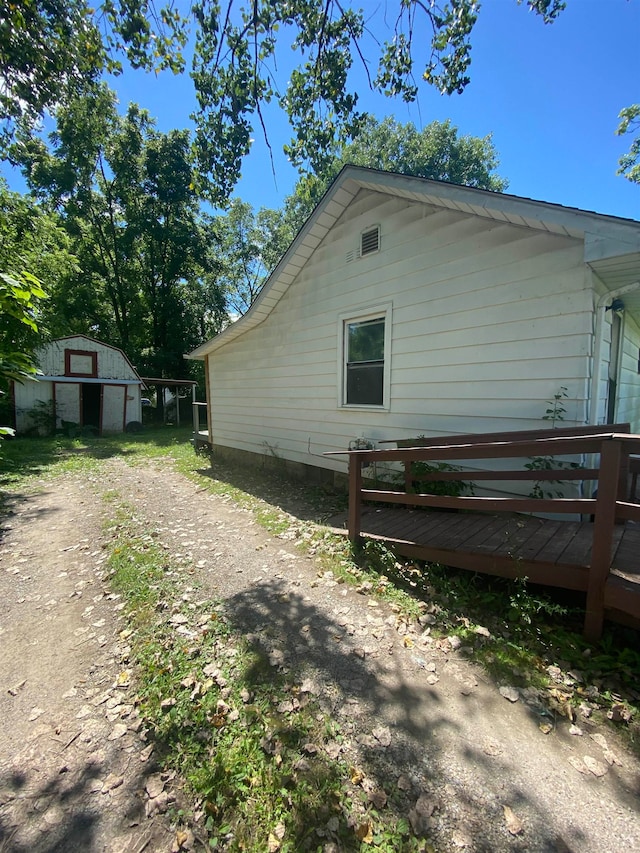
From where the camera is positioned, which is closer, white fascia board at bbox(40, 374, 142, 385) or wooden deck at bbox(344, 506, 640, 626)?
wooden deck at bbox(344, 506, 640, 626)

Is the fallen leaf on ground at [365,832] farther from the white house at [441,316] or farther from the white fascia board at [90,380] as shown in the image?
the white fascia board at [90,380]

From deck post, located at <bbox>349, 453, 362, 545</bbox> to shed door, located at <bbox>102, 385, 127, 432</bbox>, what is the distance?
60.5ft

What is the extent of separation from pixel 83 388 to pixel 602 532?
21035mm

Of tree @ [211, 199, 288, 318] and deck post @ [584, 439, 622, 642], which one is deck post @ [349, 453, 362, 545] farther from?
tree @ [211, 199, 288, 318]

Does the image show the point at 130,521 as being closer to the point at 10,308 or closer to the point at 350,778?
the point at 10,308

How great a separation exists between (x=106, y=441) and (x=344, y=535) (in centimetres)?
1480

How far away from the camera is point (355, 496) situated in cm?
405

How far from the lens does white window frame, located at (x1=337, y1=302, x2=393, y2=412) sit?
5590 millimetres

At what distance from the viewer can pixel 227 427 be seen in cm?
1027

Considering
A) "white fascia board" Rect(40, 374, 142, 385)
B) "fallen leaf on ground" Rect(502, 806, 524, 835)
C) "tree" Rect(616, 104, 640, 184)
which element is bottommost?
"fallen leaf on ground" Rect(502, 806, 524, 835)

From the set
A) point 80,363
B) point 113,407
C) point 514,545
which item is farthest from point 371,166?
point 514,545

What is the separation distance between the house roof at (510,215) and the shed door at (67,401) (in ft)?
51.8

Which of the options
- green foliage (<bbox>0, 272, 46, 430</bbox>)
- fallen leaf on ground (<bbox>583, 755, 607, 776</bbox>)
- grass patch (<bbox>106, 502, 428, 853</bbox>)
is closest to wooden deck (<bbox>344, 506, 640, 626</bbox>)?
fallen leaf on ground (<bbox>583, 755, 607, 776</bbox>)

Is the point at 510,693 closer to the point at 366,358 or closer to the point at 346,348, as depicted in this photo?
the point at 366,358
